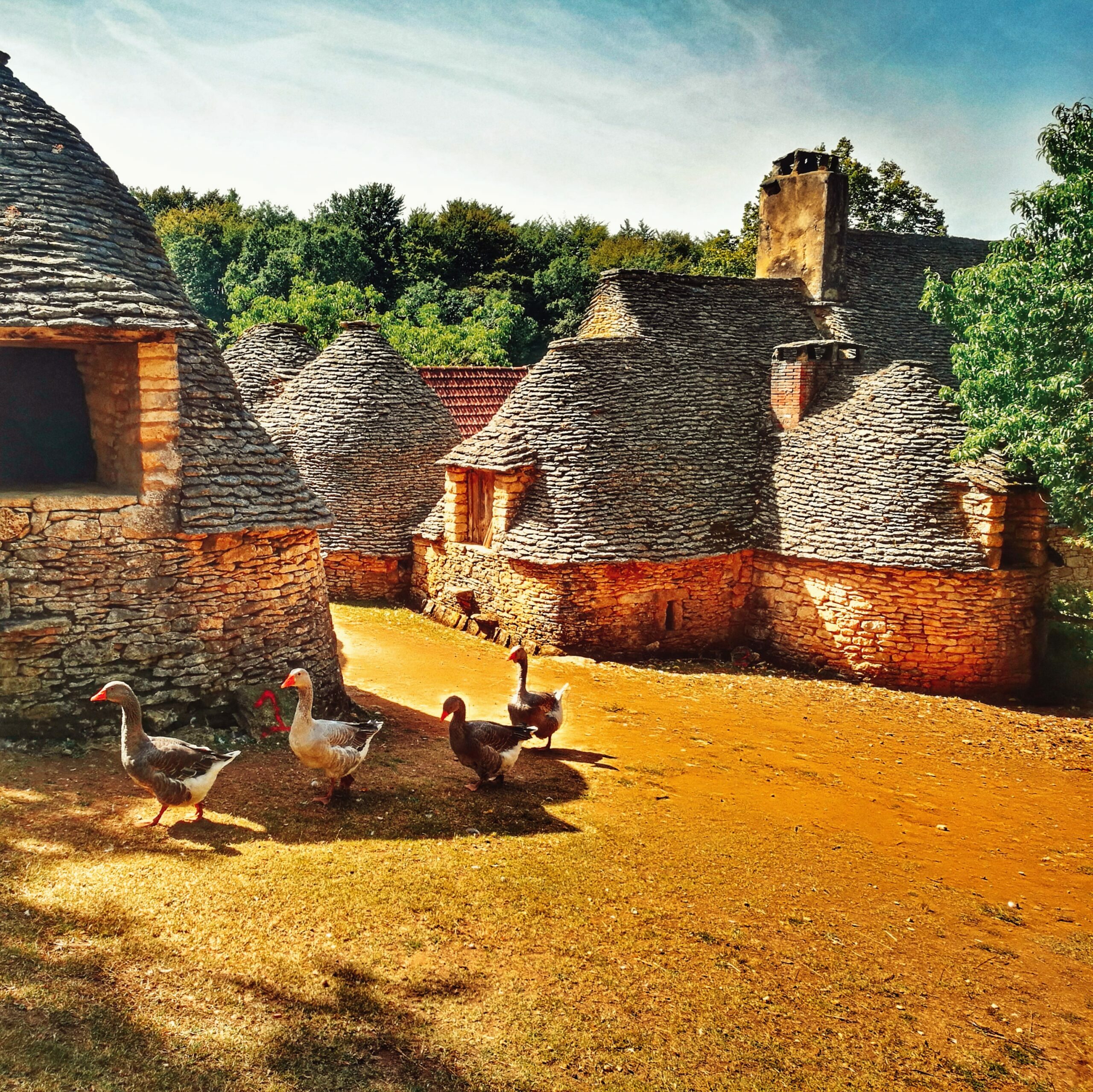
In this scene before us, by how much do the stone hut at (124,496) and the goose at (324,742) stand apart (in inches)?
80.3

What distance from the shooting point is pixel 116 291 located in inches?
315

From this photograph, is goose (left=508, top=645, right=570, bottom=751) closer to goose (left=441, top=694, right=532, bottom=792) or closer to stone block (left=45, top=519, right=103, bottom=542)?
goose (left=441, top=694, right=532, bottom=792)

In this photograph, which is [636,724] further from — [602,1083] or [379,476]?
[379,476]

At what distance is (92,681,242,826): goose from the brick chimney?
13701mm

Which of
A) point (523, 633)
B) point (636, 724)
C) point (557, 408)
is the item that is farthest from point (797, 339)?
point (636, 724)

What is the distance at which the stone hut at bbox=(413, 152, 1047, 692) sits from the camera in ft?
47.8

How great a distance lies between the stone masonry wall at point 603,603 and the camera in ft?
49.9

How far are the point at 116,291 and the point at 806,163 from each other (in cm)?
1865

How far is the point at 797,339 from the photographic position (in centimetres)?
1959

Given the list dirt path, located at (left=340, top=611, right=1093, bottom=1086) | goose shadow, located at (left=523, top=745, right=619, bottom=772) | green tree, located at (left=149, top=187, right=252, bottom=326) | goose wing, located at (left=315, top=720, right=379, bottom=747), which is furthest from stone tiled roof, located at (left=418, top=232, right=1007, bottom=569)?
green tree, located at (left=149, top=187, right=252, bottom=326)

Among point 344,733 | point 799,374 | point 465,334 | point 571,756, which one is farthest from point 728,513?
point 465,334

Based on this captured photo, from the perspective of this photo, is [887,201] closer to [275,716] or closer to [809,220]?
[809,220]

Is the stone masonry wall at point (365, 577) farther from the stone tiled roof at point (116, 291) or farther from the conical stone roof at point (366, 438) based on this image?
the stone tiled roof at point (116, 291)

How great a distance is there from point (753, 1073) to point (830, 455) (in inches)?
509
